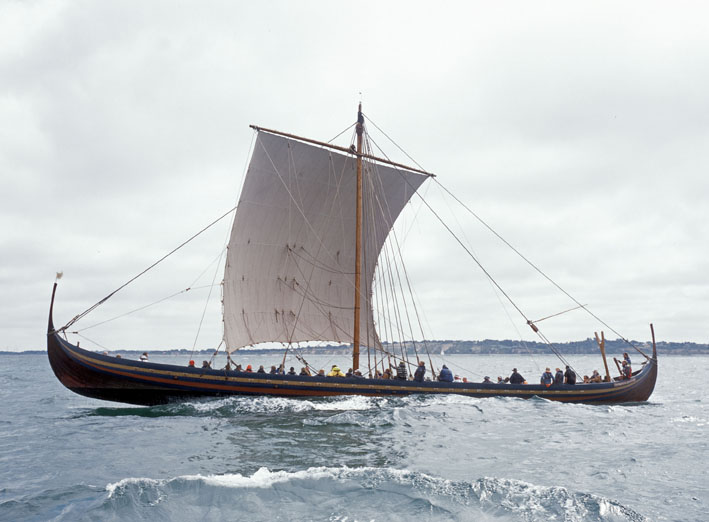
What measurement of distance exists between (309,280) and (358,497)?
19132mm

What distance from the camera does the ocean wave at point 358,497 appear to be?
8.38 metres

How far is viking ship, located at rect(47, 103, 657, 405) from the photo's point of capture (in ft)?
67.8

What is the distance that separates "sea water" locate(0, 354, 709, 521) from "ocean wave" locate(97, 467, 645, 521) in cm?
3

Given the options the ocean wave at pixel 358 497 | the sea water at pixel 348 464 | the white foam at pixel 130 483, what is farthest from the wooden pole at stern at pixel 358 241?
the white foam at pixel 130 483

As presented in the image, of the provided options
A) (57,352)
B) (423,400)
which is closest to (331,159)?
(423,400)

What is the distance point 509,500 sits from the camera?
8977 millimetres

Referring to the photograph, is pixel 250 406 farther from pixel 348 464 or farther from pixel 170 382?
pixel 348 464

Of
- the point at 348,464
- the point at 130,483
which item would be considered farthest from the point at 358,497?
the point at 130,483

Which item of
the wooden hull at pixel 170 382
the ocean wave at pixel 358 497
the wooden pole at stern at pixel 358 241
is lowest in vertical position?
the ocean wave at pixel 358 497

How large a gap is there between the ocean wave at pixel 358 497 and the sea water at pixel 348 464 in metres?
0.03

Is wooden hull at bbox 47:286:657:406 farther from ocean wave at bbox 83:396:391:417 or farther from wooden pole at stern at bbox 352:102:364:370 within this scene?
wooden pole at stern at bbox 352:102:364:370

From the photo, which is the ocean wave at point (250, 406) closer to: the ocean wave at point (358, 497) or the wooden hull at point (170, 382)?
the wooden hull at point (170, 382)

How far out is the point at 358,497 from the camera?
29.7 ft

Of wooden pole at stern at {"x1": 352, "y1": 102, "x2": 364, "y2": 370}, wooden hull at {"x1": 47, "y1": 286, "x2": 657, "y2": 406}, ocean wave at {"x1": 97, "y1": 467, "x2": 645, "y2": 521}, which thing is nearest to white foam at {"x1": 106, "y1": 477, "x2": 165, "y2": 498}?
ocean wave at {"x1": 97, "y1": 467, "x2": 645, "y2": 521}
